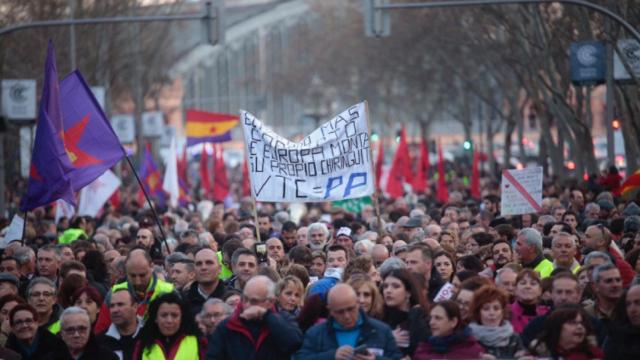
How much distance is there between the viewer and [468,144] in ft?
155

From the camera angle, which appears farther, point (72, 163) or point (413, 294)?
point (72, 163)

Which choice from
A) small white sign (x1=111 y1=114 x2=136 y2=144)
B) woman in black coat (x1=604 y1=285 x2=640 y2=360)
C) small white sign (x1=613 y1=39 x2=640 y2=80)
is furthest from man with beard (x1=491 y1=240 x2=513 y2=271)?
small white sign (x1=111 y1=114 x2=136 y2=144)

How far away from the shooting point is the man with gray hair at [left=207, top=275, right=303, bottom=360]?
1055 centimetres

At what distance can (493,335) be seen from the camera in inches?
416

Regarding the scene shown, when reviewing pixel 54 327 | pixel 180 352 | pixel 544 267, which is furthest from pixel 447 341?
pixel 544 267

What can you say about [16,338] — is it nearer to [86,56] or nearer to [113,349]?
[113,349]

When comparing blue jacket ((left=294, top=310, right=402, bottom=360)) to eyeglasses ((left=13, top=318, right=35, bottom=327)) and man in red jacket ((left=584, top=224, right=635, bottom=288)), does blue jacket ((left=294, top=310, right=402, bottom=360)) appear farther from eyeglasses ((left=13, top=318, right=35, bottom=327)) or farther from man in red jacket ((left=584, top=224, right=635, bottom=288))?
man in red jacket ((left=584, top=224, right=635, bottom=288))

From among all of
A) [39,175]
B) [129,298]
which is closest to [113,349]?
[129,298]

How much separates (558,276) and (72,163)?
7.60 metres

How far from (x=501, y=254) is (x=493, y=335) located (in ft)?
14.9

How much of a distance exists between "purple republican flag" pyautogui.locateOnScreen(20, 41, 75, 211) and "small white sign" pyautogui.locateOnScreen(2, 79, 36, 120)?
17.2m

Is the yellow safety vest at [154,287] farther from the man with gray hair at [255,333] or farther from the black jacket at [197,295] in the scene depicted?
the man with gray hair at [255,333]

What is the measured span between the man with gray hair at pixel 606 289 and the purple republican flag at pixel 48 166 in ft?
23.3

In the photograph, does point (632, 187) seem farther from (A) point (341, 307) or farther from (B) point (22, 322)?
(A) point (341, 307)
